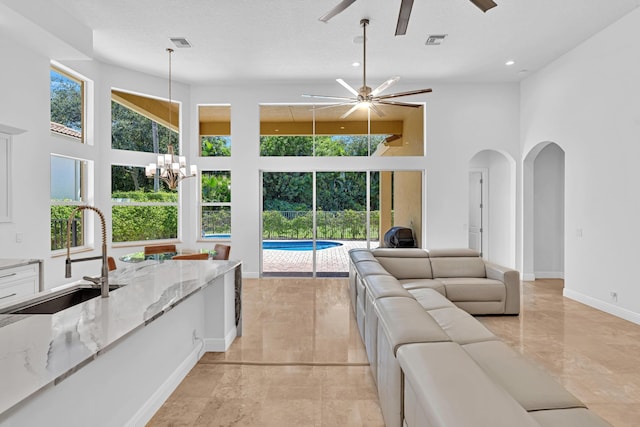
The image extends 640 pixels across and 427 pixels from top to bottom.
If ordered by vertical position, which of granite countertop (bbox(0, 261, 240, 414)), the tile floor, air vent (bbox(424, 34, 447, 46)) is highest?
air vent (bbox(424, 34, 447, 46))

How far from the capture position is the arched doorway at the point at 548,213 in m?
6.83

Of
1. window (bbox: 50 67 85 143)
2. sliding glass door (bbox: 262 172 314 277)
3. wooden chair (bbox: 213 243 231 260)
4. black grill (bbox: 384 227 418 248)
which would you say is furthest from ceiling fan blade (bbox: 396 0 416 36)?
window (bbox: 50 67 85 143)

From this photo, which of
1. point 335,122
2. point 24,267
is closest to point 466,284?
point 335,122

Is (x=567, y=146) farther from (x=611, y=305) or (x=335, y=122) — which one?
(x=335, y=122)

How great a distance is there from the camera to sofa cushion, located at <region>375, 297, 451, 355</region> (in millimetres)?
1641

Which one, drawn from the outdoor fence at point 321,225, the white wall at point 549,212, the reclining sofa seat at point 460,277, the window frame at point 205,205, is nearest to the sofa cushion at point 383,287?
the reclining sofa seat at point 460,277

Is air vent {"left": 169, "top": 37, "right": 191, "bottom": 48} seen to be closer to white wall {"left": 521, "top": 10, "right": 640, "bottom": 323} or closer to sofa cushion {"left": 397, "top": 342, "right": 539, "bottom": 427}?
sofa cushion {"left": 397, "top": 342, "right": 539, "bottom": 427}

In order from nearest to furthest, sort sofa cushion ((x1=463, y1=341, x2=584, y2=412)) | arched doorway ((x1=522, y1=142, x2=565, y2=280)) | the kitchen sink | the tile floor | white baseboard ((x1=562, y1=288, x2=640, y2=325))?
sofa cushion ((x1=463, y1=341, x2=584, y2=412))
the kitchen sink
the tile floor
white baseboard ((x1=562, y1=288, x2=640, y2=325))
arched doorway ((x1=522, y1=142, x2=565, y2=280))

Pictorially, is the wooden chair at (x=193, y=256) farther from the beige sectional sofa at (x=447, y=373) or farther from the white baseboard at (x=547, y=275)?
the white baseboard at (x=547, y=275)

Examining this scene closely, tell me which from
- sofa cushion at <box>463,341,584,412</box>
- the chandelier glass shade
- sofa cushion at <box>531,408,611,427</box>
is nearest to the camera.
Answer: sofa cushion at <box>531,408,611,427</box>

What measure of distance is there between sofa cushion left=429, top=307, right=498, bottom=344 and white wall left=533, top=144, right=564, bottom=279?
4887 mm

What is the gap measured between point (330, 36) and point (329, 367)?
4.14m

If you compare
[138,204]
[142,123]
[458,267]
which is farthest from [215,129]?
[458,267]

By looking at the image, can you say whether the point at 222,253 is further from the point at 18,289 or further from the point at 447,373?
the point at 447,373
